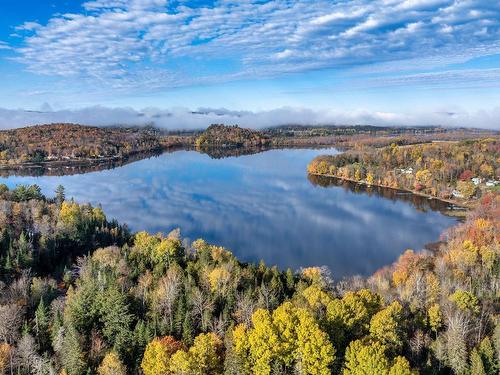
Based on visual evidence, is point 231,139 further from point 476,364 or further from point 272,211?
point 476,364

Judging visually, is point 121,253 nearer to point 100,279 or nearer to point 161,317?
point 100,279

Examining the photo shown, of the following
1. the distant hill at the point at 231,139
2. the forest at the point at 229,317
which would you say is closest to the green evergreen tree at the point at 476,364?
the forest at the point at 229,317

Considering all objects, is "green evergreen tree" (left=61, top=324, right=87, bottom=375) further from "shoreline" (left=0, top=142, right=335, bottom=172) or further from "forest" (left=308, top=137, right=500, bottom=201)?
"shoreline" (left=0, top=142, right=335, bottom=172)

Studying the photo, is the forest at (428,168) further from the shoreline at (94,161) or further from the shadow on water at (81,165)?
the shoreline at (94,161)

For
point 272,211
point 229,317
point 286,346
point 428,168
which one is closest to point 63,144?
point 272,211

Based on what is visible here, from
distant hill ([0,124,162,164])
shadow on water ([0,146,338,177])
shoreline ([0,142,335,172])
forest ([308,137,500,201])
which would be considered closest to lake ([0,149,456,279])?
forest ([308,137,500,201])
